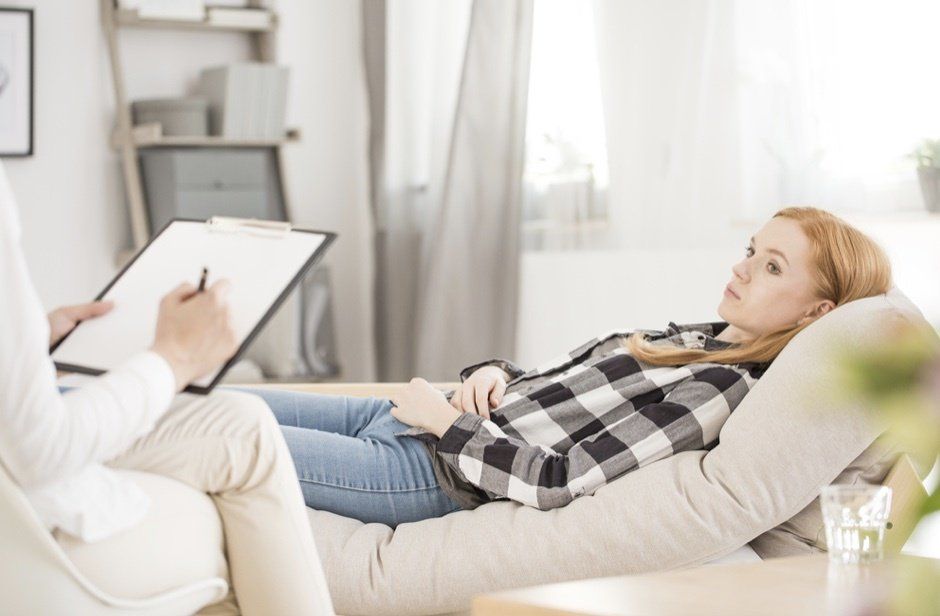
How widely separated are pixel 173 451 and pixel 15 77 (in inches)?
121

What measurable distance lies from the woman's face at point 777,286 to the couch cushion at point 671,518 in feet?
0.65

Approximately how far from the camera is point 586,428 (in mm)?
1764

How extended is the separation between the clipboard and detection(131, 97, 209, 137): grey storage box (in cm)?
251

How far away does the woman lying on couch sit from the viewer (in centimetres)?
162

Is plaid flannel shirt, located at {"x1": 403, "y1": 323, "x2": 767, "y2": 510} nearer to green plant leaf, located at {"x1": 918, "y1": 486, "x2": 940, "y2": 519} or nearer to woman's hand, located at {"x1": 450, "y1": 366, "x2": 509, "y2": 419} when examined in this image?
woman's hand, located at {"x1": 450, "y1": 366, "x2": 509, "y2": 419}

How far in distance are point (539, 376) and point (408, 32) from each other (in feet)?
7.55

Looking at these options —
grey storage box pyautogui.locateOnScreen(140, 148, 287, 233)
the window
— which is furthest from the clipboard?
grey storage box pyautogui.locateOnScreen(140, 148, 287, 233)

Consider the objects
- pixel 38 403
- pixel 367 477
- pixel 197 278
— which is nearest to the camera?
pixel 38 403

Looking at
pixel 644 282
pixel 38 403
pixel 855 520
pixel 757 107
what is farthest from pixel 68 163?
pixel 855 520

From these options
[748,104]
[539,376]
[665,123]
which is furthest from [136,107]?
[539,376]

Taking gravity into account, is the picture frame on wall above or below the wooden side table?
above

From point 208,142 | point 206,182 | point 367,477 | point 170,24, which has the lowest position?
point 367,477

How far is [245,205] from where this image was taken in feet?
13.2

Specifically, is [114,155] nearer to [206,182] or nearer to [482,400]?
[206,182]
